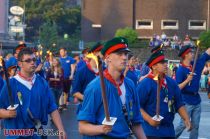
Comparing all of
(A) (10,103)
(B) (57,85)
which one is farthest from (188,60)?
(B) (57,85)

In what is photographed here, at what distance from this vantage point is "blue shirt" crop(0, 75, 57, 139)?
297 inches

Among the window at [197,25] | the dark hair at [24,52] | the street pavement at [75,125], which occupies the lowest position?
the street pavement at [75,125]

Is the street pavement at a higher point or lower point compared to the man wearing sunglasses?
lower

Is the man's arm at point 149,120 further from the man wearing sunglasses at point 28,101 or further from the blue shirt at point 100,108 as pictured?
the blue shirt at point 100,108

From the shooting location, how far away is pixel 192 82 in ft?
38.8

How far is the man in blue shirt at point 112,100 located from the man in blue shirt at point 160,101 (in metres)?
2.04

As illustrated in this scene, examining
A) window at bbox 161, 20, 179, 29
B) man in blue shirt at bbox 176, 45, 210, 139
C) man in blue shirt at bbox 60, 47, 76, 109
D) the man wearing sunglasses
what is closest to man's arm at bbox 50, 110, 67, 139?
the man wearing sunglasses

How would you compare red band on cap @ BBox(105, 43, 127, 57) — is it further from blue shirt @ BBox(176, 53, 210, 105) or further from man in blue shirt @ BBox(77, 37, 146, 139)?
blue shirt @ BBox(176, 53, 210, 105)

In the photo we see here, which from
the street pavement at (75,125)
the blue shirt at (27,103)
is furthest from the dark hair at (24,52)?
the street pavement at (75,125)

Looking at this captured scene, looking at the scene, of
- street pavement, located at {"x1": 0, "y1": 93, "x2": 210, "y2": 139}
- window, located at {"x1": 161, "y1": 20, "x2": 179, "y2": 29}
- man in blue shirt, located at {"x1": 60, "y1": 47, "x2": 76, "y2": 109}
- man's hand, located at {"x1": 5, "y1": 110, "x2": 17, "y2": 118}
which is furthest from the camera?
window, located at {"x1": 161, "y1": 20, "x2": 179, "y2": 29}

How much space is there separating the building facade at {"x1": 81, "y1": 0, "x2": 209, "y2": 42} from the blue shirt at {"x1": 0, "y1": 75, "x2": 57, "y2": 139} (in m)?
56.6

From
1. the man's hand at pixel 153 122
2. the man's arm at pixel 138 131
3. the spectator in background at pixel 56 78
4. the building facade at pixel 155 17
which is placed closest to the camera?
the man's arm at pixel 138 131

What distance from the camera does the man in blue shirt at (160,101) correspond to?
27.8ft

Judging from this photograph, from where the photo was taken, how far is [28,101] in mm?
7598
